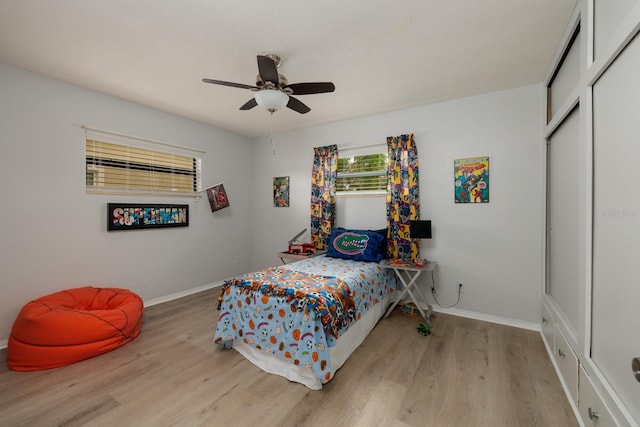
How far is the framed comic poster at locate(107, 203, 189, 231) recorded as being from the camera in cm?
321

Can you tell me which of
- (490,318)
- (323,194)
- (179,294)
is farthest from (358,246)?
(179,294)

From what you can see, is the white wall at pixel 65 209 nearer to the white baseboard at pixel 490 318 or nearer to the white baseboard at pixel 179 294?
the white baseboard at pixel 179 294

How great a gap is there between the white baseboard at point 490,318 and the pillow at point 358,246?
3.30 ft

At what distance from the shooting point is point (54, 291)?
109 inches

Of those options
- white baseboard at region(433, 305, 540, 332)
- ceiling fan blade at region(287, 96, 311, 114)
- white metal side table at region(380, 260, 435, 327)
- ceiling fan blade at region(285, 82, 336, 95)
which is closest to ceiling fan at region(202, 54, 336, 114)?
ceiling fan blade at region(285, 82, 336, 95)

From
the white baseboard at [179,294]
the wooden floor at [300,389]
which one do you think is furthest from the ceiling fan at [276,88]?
the white baseboard at [179,294]

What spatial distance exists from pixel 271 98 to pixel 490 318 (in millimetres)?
3308

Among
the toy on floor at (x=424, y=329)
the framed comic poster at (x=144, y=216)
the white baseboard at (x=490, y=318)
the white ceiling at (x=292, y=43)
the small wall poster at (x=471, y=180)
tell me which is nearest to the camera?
the white ceiling at (x=292, y=43)

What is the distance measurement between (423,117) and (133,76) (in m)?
3.31

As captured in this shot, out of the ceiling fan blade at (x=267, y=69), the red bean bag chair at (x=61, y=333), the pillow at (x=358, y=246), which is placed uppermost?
the ceiling fan blade at (x=267, y=69)

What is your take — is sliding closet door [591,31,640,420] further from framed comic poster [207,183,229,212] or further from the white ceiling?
framed comic poster [207,183,229,212]

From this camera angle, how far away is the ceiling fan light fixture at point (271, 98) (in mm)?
2244

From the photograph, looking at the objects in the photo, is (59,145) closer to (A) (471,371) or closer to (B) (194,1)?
(B) (194,1)

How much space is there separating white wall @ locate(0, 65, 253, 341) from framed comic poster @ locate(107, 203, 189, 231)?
86 millimetres
